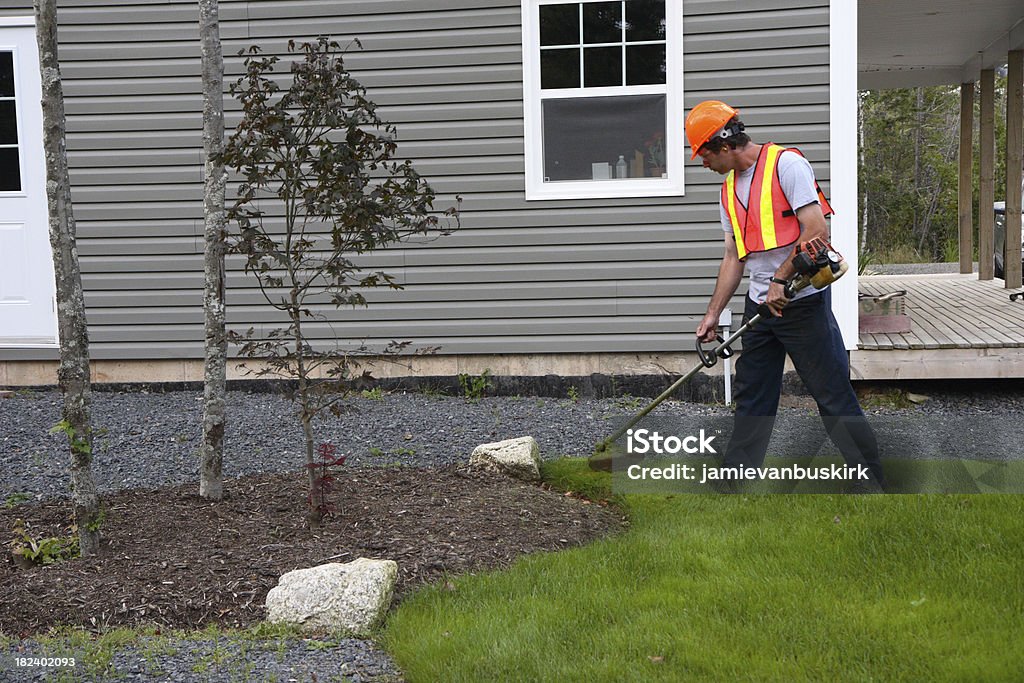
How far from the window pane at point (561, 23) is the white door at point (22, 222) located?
3.53m

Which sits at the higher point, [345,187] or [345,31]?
[345,31]

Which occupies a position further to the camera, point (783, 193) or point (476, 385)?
point (476, 385)

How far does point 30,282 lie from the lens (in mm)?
7574

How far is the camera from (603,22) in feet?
23.0

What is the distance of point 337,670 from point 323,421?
3379mm

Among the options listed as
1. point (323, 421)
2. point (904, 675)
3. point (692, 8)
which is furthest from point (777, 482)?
point (692, 8)

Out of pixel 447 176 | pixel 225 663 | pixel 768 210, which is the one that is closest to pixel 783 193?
pixel 768 210

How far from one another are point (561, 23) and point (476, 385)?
2.45 meters

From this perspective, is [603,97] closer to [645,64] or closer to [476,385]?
[645,64]

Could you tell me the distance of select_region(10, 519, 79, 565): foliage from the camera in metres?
4.00

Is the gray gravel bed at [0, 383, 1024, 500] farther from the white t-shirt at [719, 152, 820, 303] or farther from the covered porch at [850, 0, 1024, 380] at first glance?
the white t-shirt at [719, 152, 820, 303]

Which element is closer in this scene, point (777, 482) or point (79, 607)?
point (79, 607)

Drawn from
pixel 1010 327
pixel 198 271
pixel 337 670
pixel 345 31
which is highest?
pixel 345 31

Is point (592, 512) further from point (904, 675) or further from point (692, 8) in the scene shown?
point (692, 8)
